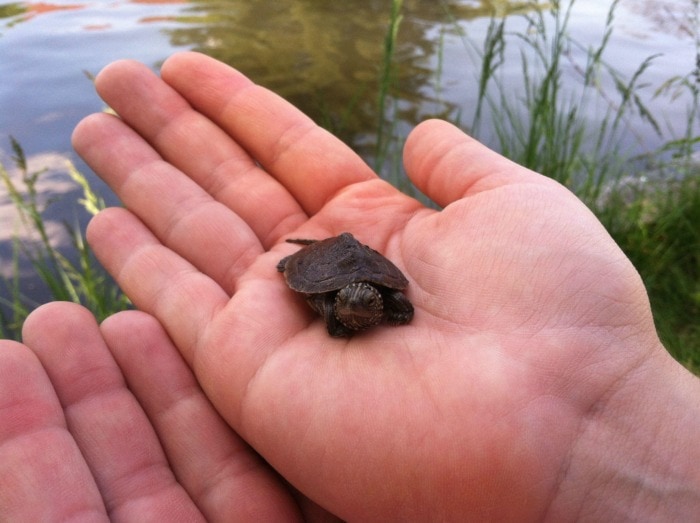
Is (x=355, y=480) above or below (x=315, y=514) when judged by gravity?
above

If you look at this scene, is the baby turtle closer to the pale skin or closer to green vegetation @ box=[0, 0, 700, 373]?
the pale skin

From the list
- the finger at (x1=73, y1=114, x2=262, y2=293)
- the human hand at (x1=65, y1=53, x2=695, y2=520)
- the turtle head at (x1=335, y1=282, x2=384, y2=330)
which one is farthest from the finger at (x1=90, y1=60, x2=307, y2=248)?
the turtle head at (x1=335, y1=282, x2=384, y2=330)

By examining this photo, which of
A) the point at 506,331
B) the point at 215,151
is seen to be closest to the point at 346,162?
the point at 215,151

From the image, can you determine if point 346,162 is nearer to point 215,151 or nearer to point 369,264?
point 215,151

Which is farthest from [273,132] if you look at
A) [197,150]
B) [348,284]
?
[348,284]

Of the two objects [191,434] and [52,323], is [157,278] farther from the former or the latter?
[191,434]
